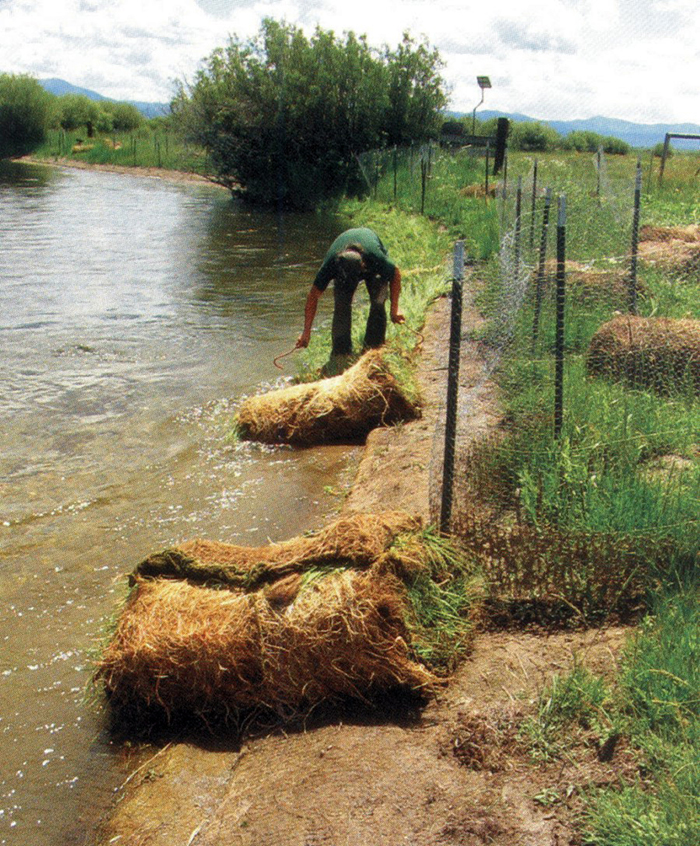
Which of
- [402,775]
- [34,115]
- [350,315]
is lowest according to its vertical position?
[402,775]

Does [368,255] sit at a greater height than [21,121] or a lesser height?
lesser

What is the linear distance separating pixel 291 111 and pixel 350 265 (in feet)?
84.2

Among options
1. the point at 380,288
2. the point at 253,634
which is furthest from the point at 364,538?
the point at 380,288

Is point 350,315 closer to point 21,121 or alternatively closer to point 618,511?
point 618,511

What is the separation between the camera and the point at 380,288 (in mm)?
9445

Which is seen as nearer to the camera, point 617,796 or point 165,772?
point 617,796

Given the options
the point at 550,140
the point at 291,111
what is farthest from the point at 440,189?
the point at 550,140

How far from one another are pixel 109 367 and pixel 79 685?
7.27 metres

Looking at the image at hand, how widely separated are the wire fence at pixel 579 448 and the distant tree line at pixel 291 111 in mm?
25334

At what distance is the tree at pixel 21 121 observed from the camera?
2426 inches

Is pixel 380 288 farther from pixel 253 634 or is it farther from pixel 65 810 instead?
pixel 65 810

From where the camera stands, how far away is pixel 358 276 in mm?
9391

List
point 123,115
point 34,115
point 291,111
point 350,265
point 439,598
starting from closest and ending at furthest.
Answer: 1. point 439,598
2. point 350,265
3. point 291,111
4. point 34,115
5. point 123,115

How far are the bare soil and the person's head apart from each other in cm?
546
